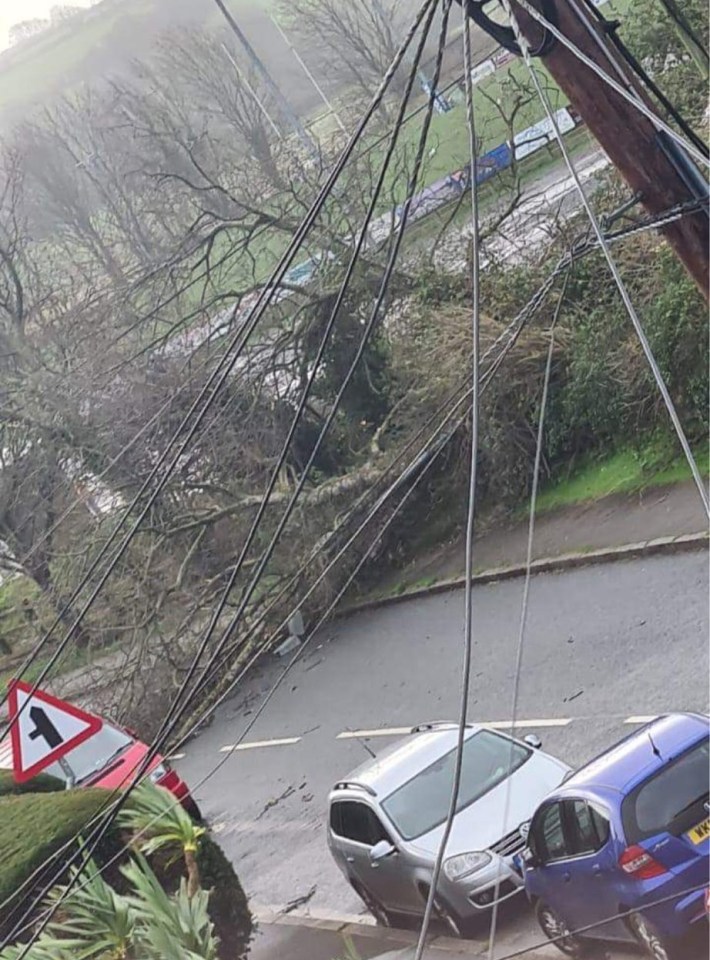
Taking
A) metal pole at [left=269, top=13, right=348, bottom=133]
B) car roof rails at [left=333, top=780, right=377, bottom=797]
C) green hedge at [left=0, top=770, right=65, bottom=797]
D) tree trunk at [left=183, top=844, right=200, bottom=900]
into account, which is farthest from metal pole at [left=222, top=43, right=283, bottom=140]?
tree trunk at [left=183, top=844, right=200, bottom=900]

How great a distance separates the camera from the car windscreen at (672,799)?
7.14 meters

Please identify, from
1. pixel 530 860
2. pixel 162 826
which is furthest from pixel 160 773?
pixel 530 860

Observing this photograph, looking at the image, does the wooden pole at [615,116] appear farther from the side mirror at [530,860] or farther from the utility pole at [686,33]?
the side mirror at [530,860]

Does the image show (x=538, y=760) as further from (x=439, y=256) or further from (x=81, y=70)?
(x=81, y=70)

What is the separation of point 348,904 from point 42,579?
40.7 feet

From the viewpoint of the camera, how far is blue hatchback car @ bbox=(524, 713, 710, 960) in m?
7.06

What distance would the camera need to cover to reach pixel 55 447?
64.5 feet

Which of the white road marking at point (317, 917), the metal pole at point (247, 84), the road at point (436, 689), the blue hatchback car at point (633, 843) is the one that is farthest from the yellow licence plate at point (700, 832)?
the metal pole at point (247, 84)

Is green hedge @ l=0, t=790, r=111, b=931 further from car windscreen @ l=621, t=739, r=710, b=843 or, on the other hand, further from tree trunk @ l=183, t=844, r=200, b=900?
car windscreen @ l=621, t=739, r=710, b=843

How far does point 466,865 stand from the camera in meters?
9.05

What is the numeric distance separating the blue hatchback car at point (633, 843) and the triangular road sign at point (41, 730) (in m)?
3.41

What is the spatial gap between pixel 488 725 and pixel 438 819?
331cm

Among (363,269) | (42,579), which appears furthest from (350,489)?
(42,579)

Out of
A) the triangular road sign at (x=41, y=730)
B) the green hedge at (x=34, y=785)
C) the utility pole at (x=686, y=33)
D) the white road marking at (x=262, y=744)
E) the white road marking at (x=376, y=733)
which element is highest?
the utility pole at (x=686, y=33)
